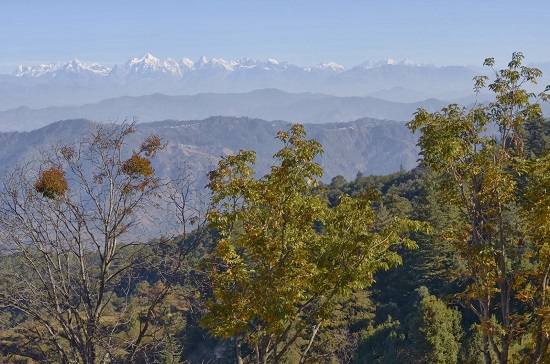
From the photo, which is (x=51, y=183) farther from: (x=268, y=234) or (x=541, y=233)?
(x=541, y=233)

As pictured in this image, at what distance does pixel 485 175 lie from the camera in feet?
28.5

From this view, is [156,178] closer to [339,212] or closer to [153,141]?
[153,141]

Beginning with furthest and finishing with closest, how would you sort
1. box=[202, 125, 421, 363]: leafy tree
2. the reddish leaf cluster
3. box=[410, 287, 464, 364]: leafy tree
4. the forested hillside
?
box=[410, 287, 464, 364]: leafy tree → the reddish leaf cluster → the forested hillside → box=[202, 125, 421, 363]: leafy tree

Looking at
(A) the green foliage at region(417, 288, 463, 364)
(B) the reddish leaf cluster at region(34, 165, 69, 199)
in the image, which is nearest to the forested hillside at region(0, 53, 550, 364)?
(B) the reddish leaf cluster at region(34, 165, 69, 199)

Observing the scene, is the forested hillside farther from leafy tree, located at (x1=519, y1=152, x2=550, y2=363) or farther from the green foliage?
the green foliage

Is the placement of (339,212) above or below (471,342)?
above

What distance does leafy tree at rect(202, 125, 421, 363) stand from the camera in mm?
7941

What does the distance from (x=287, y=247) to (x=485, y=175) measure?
11.4 ft

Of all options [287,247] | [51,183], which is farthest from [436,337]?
[51,183]

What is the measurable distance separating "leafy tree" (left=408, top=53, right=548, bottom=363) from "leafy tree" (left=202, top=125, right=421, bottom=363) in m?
1.46

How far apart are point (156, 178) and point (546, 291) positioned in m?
6.67

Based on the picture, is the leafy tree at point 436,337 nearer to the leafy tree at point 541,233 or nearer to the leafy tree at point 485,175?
the leafy tree at point 485,175

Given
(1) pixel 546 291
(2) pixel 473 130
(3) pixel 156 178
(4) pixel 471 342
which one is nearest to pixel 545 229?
(1) pixel 546 291

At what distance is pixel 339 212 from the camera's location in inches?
336
